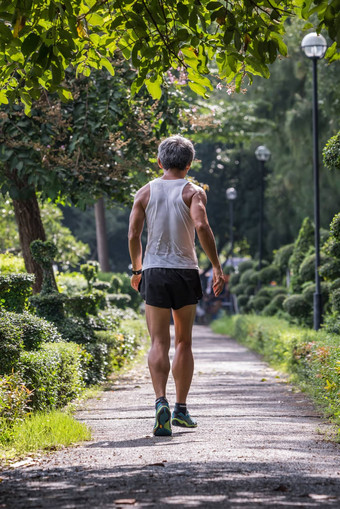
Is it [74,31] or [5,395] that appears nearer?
[74,31]

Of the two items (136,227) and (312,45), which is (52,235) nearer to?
(312,45)

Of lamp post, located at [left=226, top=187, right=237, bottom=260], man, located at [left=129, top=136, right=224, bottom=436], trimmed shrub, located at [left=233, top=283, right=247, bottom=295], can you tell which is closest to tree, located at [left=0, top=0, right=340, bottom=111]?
man, located at [left=129, top=136, right=224, bottom=436]

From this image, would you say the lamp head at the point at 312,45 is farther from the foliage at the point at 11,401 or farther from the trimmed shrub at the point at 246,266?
the trimmed shrub at the point at 246,266

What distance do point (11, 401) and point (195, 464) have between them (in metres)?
2.21

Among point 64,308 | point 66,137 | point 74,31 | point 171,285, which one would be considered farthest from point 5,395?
point 66,137

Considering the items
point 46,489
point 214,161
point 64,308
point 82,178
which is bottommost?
point 46,489

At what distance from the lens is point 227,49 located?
6.70 meters

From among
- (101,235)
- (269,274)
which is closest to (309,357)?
(269,274)

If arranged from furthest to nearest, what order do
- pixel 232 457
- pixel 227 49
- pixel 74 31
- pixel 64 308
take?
pixel 64 308
pixel 227 49
pixel 74 31
pixel 232 457

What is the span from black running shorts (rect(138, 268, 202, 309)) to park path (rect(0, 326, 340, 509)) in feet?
3.28

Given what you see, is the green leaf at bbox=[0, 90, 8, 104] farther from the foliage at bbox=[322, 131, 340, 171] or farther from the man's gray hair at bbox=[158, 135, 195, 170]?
the foliage at bbox=[322, 131, 340, 171]

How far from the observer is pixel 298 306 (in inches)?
665

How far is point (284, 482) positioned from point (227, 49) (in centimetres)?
332

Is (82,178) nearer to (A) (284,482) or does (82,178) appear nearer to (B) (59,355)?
(B) (59,355)
